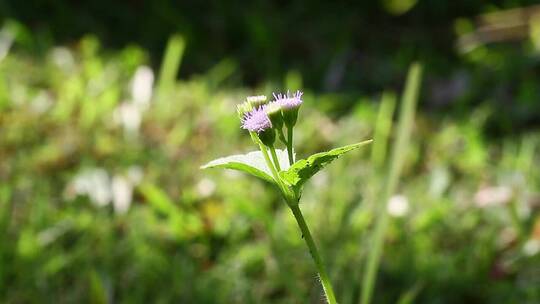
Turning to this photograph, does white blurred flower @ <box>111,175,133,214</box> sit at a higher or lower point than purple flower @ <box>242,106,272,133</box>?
higher

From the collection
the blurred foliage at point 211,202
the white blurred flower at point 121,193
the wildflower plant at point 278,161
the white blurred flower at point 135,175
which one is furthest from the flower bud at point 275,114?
the white blurred flower at point 135,175

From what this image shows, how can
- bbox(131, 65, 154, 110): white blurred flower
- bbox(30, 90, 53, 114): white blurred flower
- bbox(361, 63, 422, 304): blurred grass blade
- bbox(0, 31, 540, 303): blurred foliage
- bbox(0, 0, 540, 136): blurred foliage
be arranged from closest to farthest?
1. bbox(361, 63, 422, 304): blurred grass blade
2. bbox(0, 31, 540, 303): blurred foliage
3. bbox(30, 90, 53, 114): white blurred flower
4. bbox(131, 65, 154, 110): white blurred flower
5. bbox(0, 0, 540, 136): blurred foliage

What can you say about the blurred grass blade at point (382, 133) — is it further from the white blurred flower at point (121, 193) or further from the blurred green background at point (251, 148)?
the white blurred flower at point (121, 193)

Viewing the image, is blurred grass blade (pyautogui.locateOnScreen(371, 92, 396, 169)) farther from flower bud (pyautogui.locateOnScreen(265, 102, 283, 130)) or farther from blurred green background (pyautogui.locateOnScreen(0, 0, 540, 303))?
flower bud (pyautogui.locateOnScreen(265, 102, 283, 130))

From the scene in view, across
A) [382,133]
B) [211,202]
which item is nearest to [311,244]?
[211,202]

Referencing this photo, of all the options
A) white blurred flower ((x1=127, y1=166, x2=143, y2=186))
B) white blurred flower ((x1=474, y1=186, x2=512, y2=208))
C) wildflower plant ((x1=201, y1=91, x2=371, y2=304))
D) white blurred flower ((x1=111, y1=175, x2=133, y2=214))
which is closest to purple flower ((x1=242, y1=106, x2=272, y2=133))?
wildflower plant ((x1=201, y1=91, x2=371, y2=304))

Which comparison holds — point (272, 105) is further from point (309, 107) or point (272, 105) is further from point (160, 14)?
point (160, 14)

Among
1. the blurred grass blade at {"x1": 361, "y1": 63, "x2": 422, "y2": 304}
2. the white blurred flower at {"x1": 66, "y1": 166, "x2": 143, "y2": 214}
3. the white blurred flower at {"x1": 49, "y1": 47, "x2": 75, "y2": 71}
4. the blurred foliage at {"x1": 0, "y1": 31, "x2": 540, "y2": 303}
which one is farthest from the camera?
the white blurred flower at {"x1": 49, "y1": 47, "x2": 75, "y2": 71}
